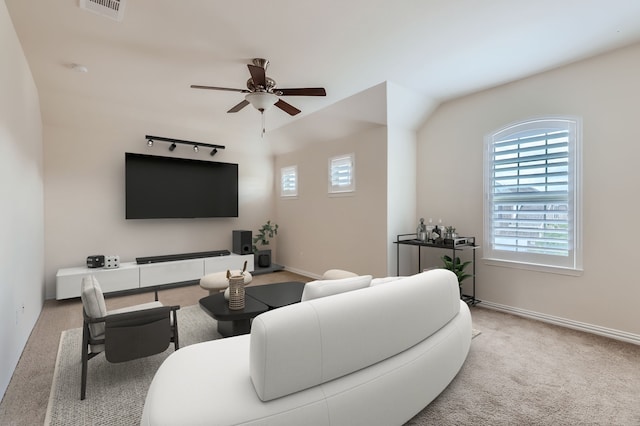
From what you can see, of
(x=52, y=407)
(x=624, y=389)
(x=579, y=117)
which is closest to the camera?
(x=52, y=407)

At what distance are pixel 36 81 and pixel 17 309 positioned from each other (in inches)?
105

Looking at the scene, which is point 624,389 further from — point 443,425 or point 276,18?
point 276,18

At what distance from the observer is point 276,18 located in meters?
2.50

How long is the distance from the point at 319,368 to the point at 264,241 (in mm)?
5190

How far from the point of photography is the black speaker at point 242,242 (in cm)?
591

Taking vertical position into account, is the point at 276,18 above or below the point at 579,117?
above

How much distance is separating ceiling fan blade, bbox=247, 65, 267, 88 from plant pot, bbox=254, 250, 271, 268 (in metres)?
3.97

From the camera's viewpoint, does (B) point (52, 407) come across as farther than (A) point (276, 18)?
No

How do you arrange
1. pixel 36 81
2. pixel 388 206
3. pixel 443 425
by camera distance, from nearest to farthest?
pixel 443 425 < pixel 36 81 < pixel 388 206

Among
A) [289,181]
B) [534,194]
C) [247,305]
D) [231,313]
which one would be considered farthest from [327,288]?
[289,181]

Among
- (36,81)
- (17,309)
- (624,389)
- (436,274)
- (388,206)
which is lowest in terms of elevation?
(624,389)

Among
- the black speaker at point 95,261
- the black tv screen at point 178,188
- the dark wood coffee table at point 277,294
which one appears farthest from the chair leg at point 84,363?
the black tv screen at point 178,188

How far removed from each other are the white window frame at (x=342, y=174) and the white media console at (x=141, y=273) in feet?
7.30

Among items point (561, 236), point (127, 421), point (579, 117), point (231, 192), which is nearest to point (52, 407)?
point (127, 421)
